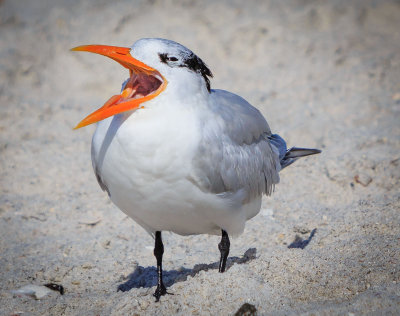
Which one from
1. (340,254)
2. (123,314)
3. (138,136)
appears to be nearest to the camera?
(138,136)

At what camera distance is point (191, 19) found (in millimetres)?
7812

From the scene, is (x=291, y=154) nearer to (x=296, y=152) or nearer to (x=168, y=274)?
(x=296, y=152)

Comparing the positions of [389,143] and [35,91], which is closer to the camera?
[389,143]

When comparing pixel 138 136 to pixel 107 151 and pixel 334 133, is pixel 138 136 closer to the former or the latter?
pixel 107 151

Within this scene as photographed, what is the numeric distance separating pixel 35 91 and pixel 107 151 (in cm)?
465

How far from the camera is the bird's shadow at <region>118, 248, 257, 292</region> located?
354 centimetres

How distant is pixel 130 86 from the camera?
2918 mm

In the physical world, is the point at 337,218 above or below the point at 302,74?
below

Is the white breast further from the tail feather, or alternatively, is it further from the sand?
the tail feather

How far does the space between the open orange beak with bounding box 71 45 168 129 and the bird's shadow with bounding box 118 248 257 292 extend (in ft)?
4.25

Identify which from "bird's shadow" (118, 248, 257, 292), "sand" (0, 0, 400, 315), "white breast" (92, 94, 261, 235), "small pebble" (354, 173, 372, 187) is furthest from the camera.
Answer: "small pebble" (354, 173, 372, 187)

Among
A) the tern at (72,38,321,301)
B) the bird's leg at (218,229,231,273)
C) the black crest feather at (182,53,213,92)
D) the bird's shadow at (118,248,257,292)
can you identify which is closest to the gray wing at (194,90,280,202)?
the tern at (72,38,321,301)

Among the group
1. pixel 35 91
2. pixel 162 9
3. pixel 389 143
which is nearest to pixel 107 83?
pixel 35 91

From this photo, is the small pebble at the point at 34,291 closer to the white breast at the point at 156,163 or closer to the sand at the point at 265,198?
the sand at the point at 265,198
